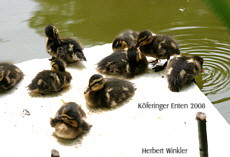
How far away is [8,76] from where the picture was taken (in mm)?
2697

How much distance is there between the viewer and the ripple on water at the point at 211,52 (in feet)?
9.80

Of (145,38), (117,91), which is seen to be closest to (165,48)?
(145,38)

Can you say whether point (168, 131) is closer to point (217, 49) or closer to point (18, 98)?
point (18, 98)

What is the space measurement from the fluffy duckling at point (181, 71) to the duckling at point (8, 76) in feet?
3.75

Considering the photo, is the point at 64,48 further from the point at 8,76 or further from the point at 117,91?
the point at 117,91

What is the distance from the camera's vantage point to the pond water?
385 cm

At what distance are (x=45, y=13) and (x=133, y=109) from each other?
10.1ft

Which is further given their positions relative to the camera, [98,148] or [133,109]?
[133,109]

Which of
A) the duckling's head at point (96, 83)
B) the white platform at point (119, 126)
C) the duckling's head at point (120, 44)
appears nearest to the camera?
the white platform at point (119, 126)

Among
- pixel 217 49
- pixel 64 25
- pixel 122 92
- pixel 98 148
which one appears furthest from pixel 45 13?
pixel 98 148

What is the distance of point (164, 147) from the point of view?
1.94 m

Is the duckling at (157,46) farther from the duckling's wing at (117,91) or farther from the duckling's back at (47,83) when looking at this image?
the duckling's back at (47,83)

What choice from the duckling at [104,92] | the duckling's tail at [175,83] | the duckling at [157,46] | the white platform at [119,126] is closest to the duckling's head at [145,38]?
the duckling at [157,46]

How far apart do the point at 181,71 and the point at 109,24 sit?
2204mm
